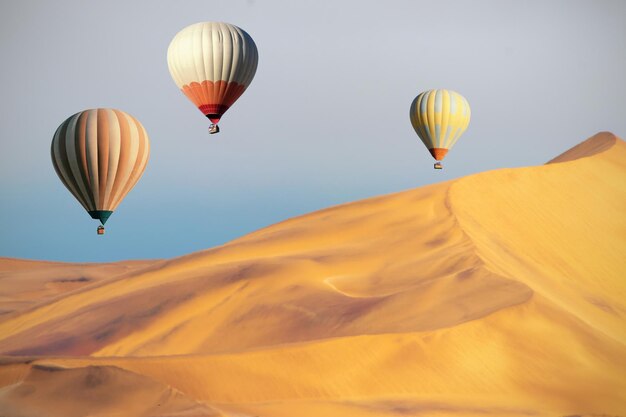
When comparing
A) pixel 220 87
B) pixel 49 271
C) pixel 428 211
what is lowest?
pixel 49 271

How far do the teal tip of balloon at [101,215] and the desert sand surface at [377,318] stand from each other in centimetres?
318

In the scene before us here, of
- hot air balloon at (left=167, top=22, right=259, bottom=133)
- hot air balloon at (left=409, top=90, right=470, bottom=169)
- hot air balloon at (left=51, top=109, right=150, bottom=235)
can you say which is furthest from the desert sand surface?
hot air balloon at (left=167, top=22, right=259, bottom=133)

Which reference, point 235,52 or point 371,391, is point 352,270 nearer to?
point 235,52

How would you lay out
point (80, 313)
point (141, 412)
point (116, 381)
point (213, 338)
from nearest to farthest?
point (141, 412) → point (116, 381) → point (213, 338) → point (80, 313)

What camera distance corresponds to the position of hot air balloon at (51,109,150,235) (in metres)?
34.6

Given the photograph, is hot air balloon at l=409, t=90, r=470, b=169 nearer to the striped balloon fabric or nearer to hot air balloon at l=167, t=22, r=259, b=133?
the striped balloon fabric

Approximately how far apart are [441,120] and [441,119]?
0.13ft

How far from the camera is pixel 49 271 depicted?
68.4m

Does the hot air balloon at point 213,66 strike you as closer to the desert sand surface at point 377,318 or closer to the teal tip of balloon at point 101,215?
the teal tip of balloon at point 101,215

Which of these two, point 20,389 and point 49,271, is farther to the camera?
point 49,271

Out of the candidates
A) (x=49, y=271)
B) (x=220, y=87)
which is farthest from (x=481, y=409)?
(x=49, y=271)

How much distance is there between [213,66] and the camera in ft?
122

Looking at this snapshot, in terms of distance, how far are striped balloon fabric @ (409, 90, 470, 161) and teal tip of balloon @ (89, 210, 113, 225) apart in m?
16.2

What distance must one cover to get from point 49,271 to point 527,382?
46348 mm
